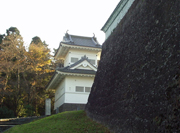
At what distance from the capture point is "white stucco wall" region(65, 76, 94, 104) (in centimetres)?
2122

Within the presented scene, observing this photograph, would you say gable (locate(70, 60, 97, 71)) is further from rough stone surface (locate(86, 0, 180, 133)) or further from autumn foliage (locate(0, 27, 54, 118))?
rough stone surface (locate(86, 0, 180, 133))

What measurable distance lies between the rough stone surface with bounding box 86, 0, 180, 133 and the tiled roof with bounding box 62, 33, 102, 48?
14680 millimetres

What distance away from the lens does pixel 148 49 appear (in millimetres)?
6617

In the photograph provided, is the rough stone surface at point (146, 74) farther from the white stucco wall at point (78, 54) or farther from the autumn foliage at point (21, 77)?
the autumn foliage at point (21, 77)

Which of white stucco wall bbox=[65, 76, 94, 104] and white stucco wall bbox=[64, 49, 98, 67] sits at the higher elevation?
white stucco wall bbox=[64, 49, 98, 67]

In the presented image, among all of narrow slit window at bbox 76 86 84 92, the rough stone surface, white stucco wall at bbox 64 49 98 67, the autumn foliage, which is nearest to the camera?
the rough stone surface

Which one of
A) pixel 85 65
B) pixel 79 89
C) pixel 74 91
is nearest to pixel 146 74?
pixel 74 91

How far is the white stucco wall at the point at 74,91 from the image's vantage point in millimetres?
21219

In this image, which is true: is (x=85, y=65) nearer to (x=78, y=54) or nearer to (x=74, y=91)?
(x=78, y=54)

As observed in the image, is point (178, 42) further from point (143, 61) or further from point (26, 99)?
point (26, 99)

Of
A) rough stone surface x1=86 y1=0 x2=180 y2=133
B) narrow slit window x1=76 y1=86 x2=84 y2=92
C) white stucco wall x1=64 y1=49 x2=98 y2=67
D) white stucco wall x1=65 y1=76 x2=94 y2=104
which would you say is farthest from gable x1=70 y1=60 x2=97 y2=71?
rough stone surface x1=86 y1=0 x2=180 y2=133

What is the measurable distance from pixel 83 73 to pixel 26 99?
15439mm

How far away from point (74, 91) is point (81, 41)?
7.01 metres

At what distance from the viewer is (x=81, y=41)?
25.9 m
